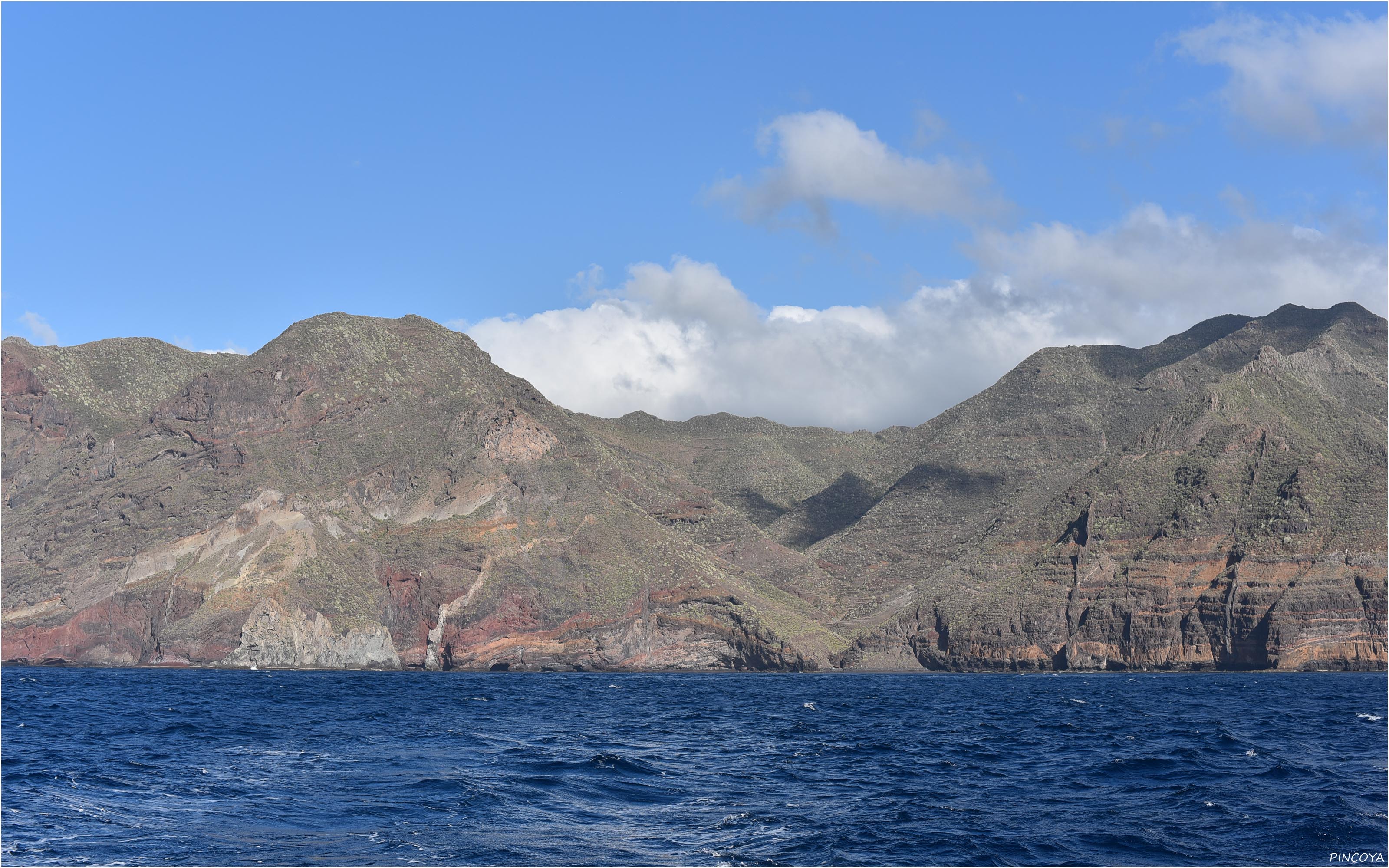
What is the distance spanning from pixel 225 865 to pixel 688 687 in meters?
102

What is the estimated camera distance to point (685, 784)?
1900 inches

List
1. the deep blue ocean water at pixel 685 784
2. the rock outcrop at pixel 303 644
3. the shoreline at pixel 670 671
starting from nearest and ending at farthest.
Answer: the deep blue ocean water at pixel 685 784, the shoreline at pixel 670 671, the rock outcrop at pixel 303 644

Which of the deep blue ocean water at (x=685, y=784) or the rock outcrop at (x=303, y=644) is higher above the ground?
the deep blue ocean water at (x=685, y=784)

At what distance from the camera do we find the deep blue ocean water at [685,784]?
35.1m

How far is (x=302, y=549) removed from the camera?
185 metres

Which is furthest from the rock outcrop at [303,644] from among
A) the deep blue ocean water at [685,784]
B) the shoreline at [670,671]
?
the deep blue ocean water at [685,784]

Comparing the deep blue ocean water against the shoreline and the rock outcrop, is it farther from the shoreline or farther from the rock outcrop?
the rock outcrop

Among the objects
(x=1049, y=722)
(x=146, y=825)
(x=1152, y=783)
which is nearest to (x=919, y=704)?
(x=1049, y=722)

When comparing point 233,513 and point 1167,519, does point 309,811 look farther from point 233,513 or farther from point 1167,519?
point 1167,519

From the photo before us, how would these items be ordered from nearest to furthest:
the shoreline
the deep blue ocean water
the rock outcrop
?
the deep blue ocean water, the shoreline, the rock outcrop

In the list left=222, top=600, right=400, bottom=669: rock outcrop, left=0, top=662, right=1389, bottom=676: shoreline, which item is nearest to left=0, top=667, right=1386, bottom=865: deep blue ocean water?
left=0, top=662, right=1389, bottom=676: shoreline

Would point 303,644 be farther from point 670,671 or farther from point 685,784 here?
point 685,784

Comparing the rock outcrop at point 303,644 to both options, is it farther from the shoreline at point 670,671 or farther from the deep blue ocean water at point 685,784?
the deep blue ocean water at point 685,784

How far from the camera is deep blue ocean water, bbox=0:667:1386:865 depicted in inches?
1380
